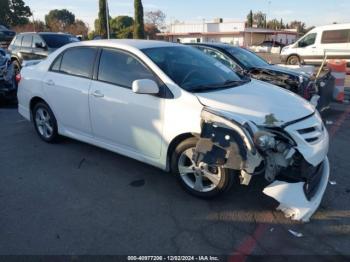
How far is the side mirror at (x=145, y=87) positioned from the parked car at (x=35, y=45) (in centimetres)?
921

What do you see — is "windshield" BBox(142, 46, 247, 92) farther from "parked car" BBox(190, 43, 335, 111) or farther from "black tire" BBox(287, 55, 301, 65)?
"black tire" BBox(287, 55, 301, 65)

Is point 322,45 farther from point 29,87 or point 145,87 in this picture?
point 145,87

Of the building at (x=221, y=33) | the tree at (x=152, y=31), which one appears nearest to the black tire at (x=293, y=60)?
the building at (x=221, y=33)

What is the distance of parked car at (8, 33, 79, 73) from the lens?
12078 mm

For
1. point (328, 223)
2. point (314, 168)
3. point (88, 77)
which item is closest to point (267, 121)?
point (314, 168)

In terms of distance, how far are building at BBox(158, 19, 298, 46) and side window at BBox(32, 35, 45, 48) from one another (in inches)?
1805

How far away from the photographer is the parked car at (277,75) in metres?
7.09

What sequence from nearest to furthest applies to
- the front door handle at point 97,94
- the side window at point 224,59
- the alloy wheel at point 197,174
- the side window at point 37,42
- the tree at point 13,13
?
the alloy wheel at point 197,174, the front door handle at point 97,94, the side window at point 224,59, the side window at point 37,42, the tree at point 13,13

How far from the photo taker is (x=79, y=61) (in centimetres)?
488

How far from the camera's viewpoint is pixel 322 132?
3.74 meters

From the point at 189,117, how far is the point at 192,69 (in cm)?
94

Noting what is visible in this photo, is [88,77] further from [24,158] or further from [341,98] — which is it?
[341,98]

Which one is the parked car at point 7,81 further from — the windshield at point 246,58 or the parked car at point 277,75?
the windshield at point 246,58

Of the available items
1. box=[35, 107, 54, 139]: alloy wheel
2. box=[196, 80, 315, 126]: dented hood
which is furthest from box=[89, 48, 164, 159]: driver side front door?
box=[35, 107, 54, 139]: alloy wheel
